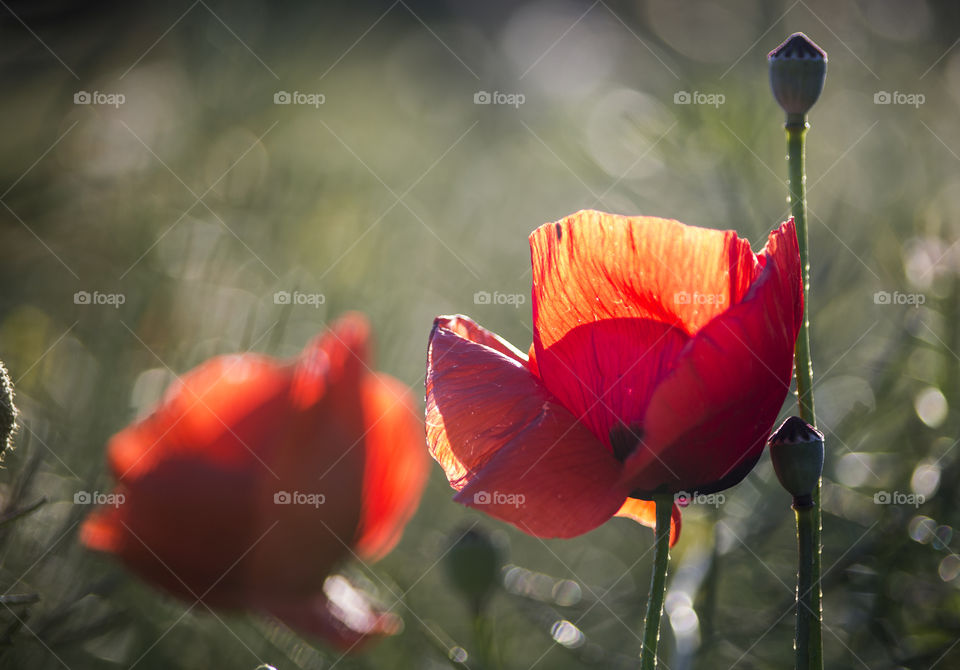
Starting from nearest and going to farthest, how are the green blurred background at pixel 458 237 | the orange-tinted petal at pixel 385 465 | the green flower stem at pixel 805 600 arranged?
the green flower stem at pixel 805 600 → the orange-tinted petal at pixel 385 465 → the green blurred background at pixel 458 237

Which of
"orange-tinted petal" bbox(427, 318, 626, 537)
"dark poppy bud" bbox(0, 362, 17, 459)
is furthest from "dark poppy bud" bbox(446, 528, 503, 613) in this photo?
"dark poppy bud" bbox(0, 362, 17, 459)

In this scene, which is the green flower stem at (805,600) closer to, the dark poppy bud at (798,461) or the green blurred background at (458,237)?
the dark poppy bud at (798,461)

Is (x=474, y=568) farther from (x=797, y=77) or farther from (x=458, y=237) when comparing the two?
(x=458, y=237)

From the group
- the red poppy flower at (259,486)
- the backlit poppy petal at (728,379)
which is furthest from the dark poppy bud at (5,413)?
the backlit poppy petal at (728,379)

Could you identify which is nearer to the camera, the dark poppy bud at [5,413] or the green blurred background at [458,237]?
the dark poppy bud at [5,413]

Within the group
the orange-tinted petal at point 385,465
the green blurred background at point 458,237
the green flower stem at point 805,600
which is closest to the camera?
the green flower stem at point 805,600

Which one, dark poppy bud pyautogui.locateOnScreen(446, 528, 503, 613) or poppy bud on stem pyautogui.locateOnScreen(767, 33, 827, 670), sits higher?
poppy bud on stem pyautogui.locateOnScreen(767, 33, 827, 670)

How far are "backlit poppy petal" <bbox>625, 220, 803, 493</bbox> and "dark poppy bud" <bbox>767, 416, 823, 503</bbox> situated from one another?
0.07ft

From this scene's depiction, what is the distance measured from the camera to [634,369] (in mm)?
288

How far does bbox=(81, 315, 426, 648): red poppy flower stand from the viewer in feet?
1.05

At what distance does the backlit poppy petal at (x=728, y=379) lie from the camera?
0.25 metres

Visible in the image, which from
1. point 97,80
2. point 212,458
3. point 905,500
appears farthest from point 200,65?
point 905,500

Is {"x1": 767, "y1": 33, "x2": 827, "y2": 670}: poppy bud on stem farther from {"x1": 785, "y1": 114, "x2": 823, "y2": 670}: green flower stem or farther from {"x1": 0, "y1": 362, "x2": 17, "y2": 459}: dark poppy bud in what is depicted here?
{"x1": 0, "y1": 362, "x2": 17, "y2": 459}: dark poppy bud

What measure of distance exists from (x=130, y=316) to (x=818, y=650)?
39 centimetres
